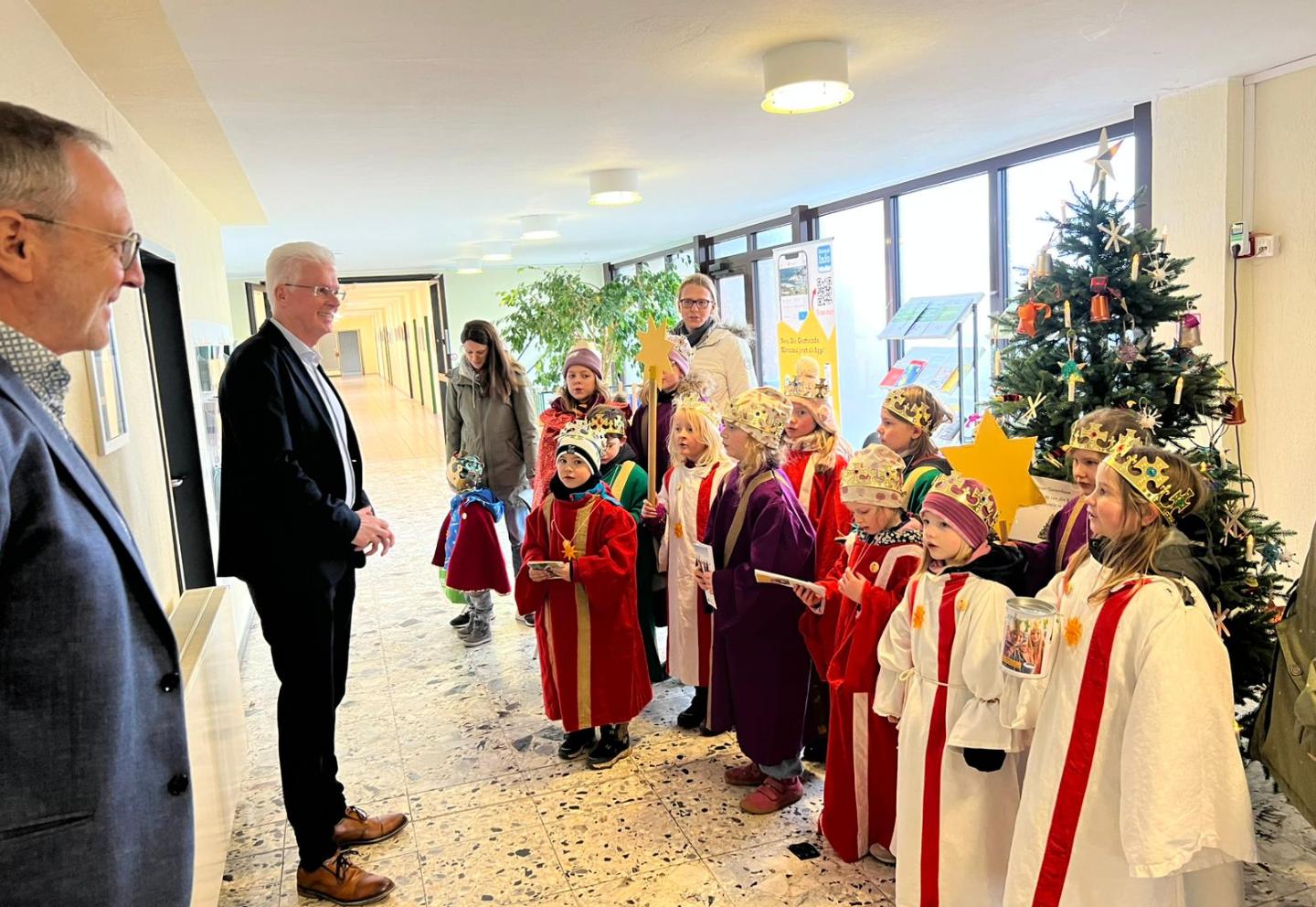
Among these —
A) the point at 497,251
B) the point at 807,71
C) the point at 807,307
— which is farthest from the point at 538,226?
the point at 807,71

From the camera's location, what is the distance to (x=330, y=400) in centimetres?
232

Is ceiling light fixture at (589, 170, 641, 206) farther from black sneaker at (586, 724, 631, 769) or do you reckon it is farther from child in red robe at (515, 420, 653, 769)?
black sneaker at (586, 724, 631, 769)

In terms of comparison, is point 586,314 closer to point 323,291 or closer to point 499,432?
point 499,432

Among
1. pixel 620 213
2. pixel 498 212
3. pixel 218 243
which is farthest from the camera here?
pixel 620 213

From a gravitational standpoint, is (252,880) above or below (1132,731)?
below

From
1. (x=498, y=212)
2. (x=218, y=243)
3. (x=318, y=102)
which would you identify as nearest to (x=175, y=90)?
(x=318, y=102)

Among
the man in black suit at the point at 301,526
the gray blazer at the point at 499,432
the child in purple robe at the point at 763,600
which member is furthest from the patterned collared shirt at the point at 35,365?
the gray blazer at the point at 499,432

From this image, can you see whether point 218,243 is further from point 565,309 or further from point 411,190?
point 565,309

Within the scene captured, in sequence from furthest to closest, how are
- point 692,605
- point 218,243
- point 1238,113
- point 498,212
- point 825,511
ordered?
point 498,212
point 218,243
point 1238,113
point 692,605
point 825,511

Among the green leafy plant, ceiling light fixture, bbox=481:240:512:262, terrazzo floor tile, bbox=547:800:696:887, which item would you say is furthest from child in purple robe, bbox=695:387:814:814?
ceiling light fixture, bbox=481:240:512:262

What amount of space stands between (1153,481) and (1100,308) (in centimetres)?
89

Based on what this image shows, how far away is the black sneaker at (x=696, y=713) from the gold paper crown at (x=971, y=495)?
5.26 ft

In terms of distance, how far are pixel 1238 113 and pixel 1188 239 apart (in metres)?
0.54

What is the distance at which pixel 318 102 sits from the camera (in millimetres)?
3258
